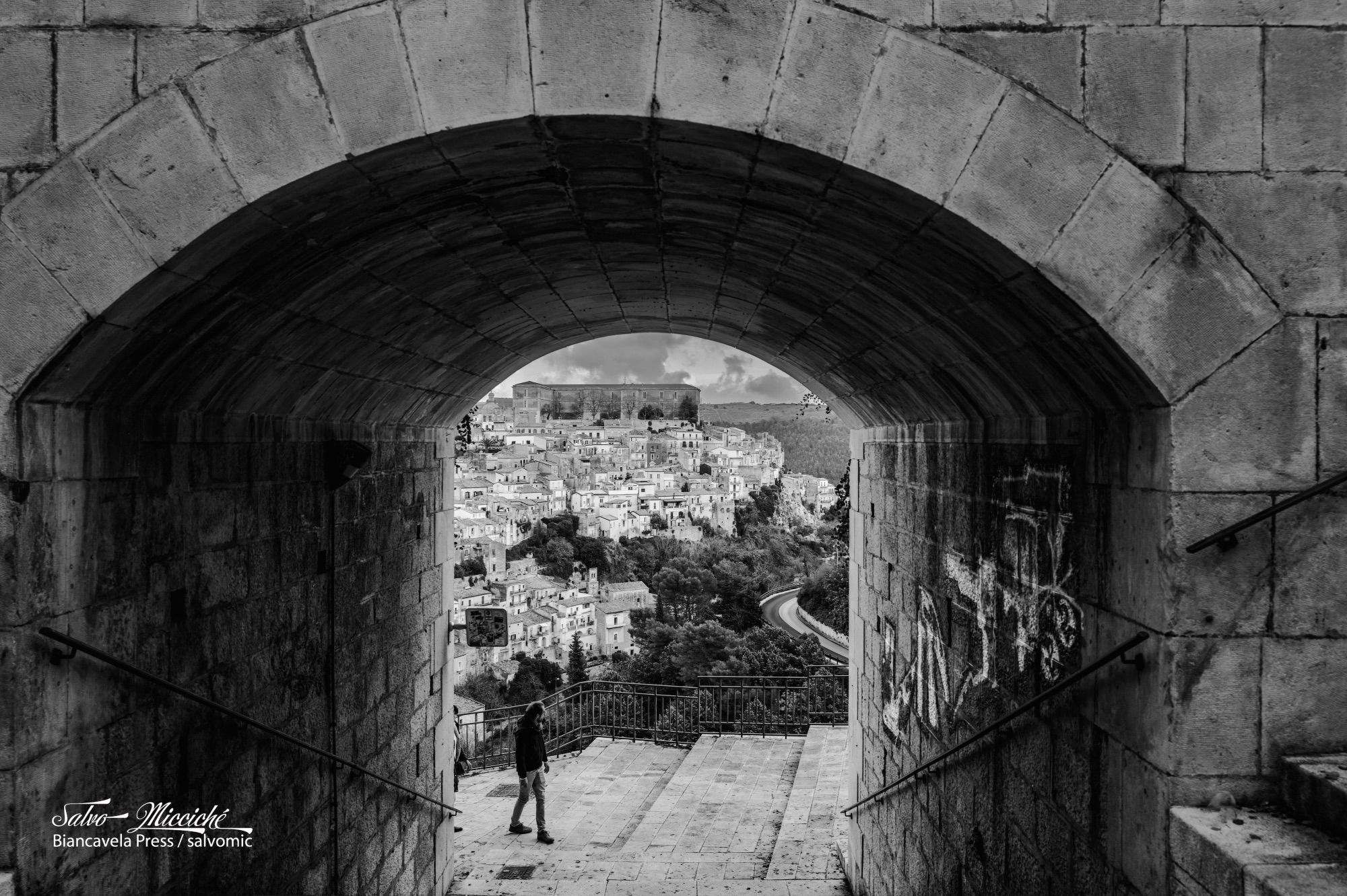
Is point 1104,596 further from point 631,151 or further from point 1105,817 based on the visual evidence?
point 631,151

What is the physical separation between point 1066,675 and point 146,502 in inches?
158

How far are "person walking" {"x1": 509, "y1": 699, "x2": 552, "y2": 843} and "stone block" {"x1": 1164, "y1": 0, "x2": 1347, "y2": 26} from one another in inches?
339

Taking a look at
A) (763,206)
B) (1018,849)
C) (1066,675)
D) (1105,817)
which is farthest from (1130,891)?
(763,206)

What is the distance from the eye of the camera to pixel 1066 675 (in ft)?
13.4

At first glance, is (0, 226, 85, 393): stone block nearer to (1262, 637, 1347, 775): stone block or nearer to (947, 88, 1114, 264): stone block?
(947, 88, 1114, 264): stone block

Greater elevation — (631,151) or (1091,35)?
(1091,35)

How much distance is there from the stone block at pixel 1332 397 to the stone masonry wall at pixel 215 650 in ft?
14.7

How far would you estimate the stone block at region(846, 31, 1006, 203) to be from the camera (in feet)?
10.9

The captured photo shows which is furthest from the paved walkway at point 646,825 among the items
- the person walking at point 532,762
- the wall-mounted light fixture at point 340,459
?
the wall-mounted light fixture at point 340,459

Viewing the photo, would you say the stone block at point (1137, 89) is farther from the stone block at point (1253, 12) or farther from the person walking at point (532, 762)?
the person walking at point (532, 762)

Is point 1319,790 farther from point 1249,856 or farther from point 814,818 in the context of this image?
point 814,818

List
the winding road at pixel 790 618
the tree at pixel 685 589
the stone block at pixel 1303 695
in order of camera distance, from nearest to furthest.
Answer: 1. the stone block at pixel 1303 695
2. the winding road at pixel 790 618
3. the tree at pixel 685 589

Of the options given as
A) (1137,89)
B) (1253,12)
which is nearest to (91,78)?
(1137,89)

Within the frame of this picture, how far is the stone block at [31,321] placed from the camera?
329 cm
